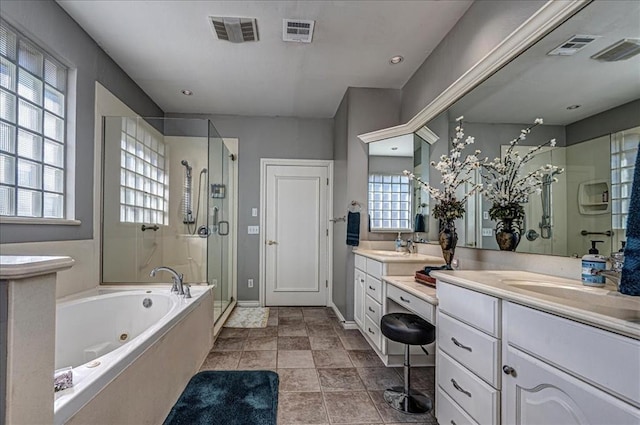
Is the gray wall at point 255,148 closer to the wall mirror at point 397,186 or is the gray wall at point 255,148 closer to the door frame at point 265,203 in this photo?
the door frame at point 265,203

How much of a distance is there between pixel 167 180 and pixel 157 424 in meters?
2.50

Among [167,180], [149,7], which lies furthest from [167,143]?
[149,7]

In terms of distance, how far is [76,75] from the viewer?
7.71 feet

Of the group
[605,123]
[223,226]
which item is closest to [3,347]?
[605,123]

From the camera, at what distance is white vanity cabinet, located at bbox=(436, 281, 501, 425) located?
49.1 inches

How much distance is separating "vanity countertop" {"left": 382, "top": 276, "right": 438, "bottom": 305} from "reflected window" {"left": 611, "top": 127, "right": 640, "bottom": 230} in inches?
33.4

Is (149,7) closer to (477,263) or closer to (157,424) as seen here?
(157,424)

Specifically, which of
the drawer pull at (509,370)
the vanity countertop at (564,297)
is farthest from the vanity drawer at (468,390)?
the vanity countertop at (564,297)

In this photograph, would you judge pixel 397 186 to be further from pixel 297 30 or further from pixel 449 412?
A: pixel 449 412

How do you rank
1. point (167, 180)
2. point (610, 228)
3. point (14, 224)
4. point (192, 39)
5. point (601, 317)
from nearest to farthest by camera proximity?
point (601, 317)
point (610, 228)
point (14, 224)
point (192, 39)
point (167, 180)

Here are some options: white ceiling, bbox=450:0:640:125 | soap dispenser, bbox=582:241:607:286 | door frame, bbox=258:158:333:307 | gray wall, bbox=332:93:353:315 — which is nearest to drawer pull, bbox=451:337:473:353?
soap dispenser, bbox=582:241:607:286

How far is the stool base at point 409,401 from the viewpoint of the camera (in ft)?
6.26

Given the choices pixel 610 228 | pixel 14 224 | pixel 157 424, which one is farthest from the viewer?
pixel 14 224

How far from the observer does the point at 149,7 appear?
7.04 ft
